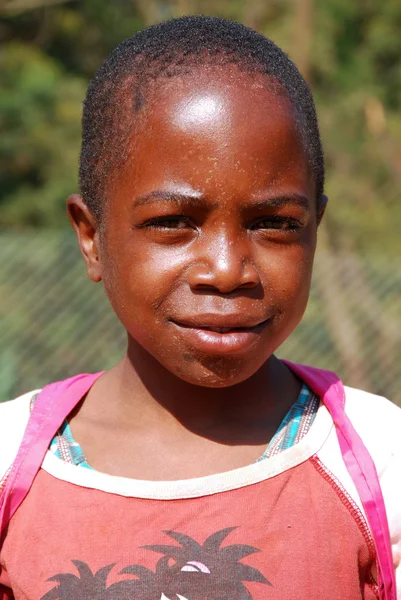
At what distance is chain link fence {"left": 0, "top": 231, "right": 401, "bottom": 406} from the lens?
650 cm

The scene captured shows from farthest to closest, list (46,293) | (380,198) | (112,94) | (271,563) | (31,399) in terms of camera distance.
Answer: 1. (380,198)
2. (46,293)
3. (31,399)
4. (112,94)
5. (271,563)

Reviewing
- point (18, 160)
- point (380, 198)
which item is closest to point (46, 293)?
point (18, 160)

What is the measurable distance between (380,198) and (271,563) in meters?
9.50

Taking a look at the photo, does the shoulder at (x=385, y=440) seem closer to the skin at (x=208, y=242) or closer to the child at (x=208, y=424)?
the child at (x=208, y=424)

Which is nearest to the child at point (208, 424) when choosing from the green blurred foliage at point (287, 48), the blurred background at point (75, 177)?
the blurred background at point (75, 177)

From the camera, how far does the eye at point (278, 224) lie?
2.01 metres

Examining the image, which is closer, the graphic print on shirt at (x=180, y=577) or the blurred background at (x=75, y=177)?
the graphic print on shirt at (x=180, y=577)

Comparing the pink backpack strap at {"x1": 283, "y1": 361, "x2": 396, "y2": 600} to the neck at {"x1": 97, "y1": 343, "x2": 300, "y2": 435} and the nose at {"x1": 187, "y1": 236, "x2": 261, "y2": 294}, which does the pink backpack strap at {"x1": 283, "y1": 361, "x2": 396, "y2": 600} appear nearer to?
the neck at {"x1": 97, "y1": 343, "x2": 300, "y2": 435}

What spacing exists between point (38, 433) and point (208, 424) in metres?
0.43

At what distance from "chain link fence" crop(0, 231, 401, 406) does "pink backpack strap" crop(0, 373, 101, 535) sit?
4.11m

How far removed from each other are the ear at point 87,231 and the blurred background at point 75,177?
4153 millimetres

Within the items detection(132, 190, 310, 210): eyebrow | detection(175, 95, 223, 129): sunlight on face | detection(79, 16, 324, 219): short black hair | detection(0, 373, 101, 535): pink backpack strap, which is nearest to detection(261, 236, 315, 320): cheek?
detection(132, 190, 310, 210): eyebrow

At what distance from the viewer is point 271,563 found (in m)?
1.96

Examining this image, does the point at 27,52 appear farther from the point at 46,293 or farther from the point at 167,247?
the point at 167,247
